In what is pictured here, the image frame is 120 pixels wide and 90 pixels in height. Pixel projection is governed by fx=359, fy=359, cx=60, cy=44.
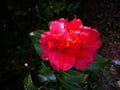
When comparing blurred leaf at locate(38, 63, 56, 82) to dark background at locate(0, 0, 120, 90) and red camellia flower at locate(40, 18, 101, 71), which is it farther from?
dark background at locate(0, 0, 120, 90)

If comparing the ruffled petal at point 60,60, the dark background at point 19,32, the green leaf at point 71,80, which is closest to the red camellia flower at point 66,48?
the ruffled petal at point 60,60

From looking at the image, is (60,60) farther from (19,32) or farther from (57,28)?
(19,32)

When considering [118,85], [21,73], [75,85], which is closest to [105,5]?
[118,85]

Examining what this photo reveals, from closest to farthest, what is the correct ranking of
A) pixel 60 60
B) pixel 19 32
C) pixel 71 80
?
pixel 60 60
pixel 71 80
pixel 19 32

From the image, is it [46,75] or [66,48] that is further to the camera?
[46,75]

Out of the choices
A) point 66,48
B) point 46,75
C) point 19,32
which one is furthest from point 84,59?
point 19,32

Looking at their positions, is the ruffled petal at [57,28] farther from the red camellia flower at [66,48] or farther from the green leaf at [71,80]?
the green leaf at [71,80]

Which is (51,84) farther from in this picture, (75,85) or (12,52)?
(12,52)

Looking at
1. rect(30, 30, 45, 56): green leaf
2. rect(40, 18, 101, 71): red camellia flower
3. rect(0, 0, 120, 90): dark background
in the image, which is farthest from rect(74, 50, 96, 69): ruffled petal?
rect(0, 0, 120, 90): dark background
